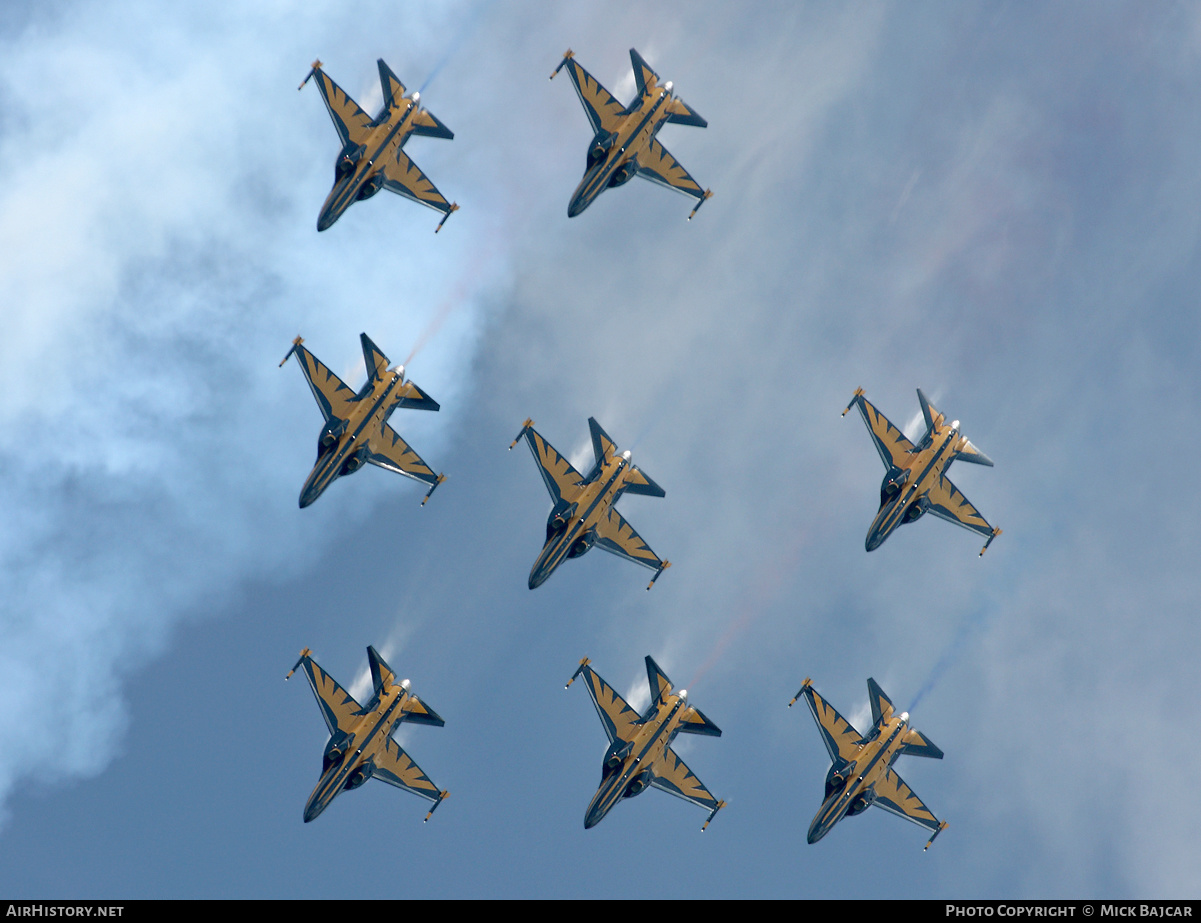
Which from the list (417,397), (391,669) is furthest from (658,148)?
(391,669)

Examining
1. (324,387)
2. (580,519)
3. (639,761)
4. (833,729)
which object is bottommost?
(639,761)

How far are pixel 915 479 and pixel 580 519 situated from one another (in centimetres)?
2974

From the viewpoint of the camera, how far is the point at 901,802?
112 metres

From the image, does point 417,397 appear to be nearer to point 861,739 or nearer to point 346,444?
point 346,444

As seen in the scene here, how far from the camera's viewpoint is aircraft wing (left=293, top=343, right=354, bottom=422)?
4063 inches

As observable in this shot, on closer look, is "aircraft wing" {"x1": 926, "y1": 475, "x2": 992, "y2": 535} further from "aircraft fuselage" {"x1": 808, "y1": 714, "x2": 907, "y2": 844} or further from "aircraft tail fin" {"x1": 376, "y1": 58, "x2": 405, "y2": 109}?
"aircraft tail fin" {"x1": 376, "y1": 58, "x2": 405, "y2": 109}

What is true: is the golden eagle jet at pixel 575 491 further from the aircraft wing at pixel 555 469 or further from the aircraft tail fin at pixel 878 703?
the aircraft tail fin at pixel 878 703

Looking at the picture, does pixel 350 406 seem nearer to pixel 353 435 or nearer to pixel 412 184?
pixel 353 435

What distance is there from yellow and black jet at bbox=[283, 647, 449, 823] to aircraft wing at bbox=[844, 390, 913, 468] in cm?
4479

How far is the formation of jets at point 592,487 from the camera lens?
338ft

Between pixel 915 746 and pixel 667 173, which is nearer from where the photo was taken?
pixel 915 746

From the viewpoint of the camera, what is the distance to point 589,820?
10550 cm

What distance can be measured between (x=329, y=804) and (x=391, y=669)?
43.1ft

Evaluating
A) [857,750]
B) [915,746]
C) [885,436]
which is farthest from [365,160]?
[915,746]
